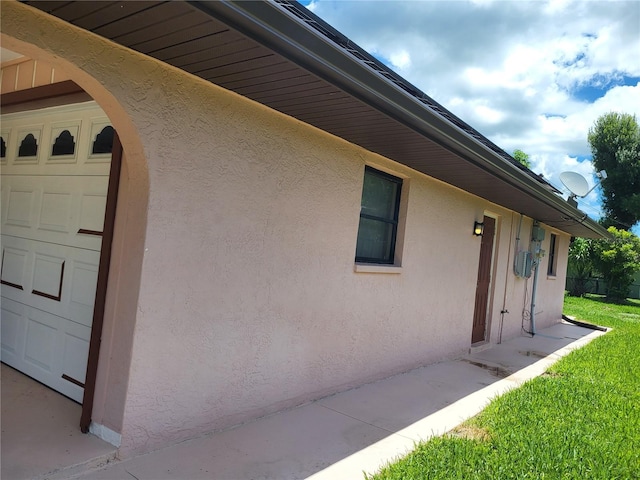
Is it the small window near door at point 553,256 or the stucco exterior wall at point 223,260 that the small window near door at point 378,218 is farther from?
the small window near door at point 553,256

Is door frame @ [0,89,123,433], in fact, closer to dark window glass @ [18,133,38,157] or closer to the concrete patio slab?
the concrete patio slab

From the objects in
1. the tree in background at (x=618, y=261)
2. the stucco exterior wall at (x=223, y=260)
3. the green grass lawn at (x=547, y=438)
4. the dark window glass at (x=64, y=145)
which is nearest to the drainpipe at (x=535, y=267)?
the green grass lawn at (x=547, y=438)

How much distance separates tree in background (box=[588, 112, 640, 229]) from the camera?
29.7m

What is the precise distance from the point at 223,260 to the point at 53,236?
1856 millimetres

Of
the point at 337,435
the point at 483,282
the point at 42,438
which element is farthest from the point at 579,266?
the point at 42,438

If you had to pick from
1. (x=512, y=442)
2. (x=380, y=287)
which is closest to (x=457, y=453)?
(x=512, y=442)

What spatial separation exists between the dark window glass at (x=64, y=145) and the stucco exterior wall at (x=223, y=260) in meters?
1.39

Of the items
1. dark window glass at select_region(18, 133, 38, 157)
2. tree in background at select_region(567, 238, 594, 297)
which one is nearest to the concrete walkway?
dark window glass at select_region(18, 133, 38, 157)

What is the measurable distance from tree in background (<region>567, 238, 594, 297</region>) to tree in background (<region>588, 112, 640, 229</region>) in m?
5.77

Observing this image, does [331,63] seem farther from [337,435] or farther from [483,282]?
[483,282]

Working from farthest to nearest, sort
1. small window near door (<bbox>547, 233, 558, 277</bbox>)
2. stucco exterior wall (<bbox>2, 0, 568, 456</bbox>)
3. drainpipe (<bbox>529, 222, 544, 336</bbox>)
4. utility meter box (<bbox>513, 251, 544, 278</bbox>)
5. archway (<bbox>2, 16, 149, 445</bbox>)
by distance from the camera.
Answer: small window near door (<bbox>547, 233, 558, 277</bbox>) < drainpipe (<bbox>529, 222, 544, 336</bbox>) < utility meter box (<bbox>513, 251, 544, 278</bbox>) < stucco exterior wall (<bbox>2, 0, 568, 456</bbox>) < archway (<bbox>2, 16, 149, 445</bbox>)

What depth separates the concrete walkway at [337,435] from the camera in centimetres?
312

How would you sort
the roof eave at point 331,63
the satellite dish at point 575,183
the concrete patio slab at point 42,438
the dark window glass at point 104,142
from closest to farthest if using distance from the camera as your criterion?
the roof eave at point 331,63, the concrete patio slab at point 42,438, the dark window glass at point 104,142, the satellite dish at point 575,183

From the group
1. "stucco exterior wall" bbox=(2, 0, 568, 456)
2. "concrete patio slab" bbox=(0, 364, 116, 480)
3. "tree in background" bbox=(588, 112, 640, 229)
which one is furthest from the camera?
"tree in background" bbox=(588, 112, 640, 229)
